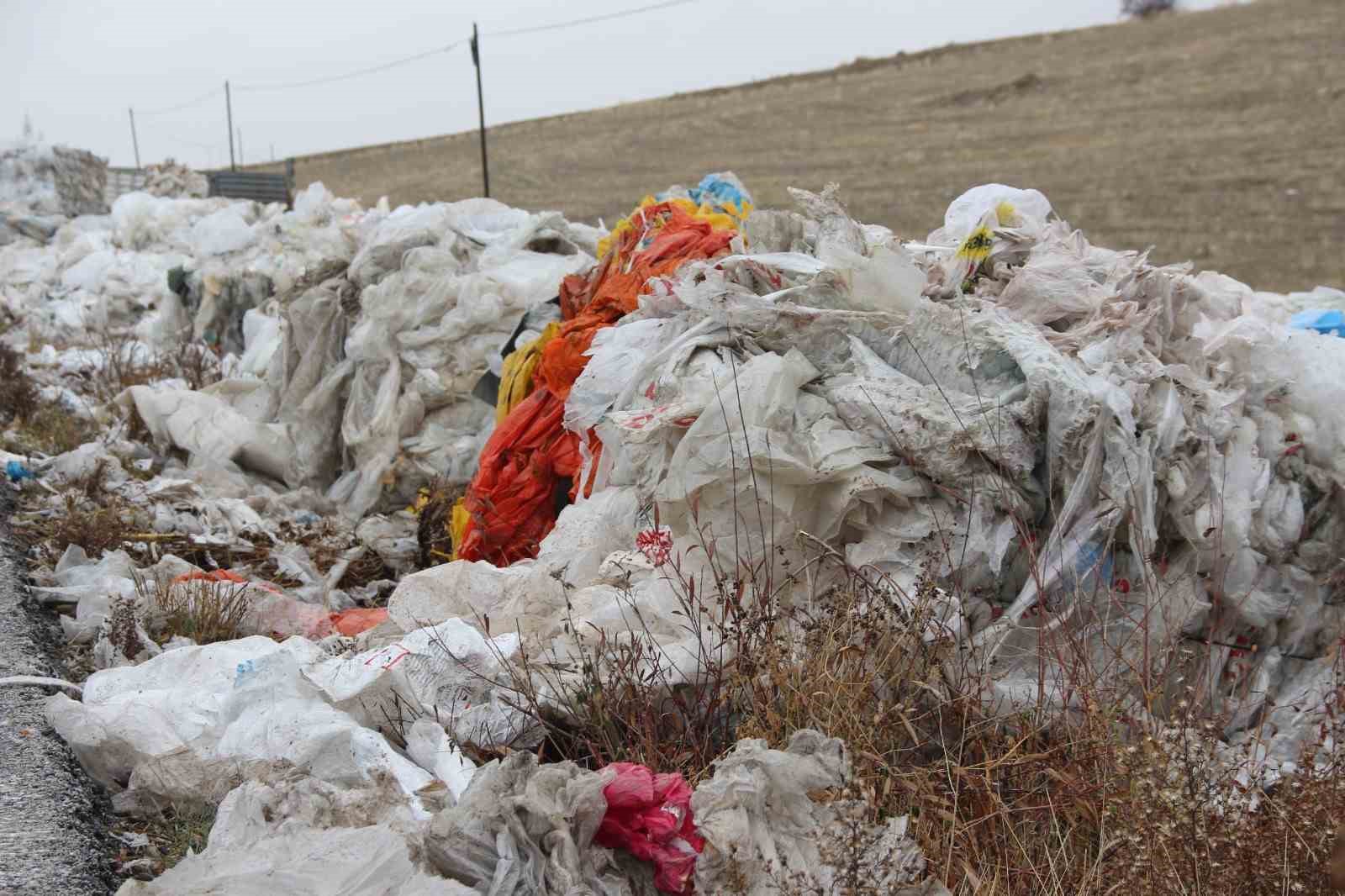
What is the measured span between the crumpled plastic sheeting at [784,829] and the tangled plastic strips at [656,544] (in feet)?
2.92

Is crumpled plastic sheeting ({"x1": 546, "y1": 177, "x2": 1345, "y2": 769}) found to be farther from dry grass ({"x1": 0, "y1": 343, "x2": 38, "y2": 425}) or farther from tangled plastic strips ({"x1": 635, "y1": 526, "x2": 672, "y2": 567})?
dry grass ({"x1": 0, "y1": 343, "x2": 38, "y2": 425})

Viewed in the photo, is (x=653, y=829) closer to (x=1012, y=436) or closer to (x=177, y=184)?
(x=1012, y=436)

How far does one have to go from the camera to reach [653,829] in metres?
2.01

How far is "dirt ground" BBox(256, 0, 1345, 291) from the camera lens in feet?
54.2

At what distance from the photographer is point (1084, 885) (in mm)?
1996

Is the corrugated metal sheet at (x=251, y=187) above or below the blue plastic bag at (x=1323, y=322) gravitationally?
above

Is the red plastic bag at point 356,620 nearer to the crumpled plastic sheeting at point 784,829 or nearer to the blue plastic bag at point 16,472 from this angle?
the crumpled plastic sheeting at point 784,829

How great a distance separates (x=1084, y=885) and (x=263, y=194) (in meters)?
17.0

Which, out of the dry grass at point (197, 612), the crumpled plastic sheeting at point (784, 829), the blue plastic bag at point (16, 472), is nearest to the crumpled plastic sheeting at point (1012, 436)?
the crumpled plastic sheeting at point (784, 829)

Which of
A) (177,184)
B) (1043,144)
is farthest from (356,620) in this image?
(1043,144)

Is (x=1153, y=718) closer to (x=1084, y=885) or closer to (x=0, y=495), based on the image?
(x=1084, y=885)

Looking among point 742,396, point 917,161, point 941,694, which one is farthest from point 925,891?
point 917,161

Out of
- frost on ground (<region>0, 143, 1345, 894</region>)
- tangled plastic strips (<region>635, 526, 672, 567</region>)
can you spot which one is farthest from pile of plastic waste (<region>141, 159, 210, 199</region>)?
tangled plastic strips (<region>635, 526, 672, 567</region>)

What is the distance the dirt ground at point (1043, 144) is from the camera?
651 inches
